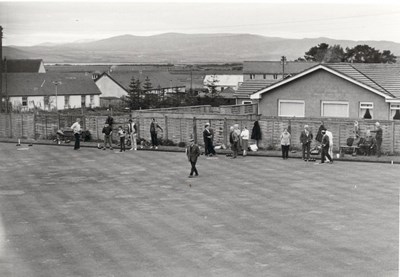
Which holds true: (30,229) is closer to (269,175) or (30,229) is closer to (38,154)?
(269,175)

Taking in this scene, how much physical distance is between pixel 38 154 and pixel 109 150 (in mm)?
3587

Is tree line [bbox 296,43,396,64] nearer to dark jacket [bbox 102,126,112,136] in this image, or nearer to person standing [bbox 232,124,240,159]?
dark jacket [bbox 102,126,112,136]

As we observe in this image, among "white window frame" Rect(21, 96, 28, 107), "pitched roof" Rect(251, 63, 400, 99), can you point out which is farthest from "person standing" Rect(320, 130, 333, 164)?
"white window frame" Rect(21, 96, 28, 107)

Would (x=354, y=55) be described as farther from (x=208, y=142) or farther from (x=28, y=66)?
(x=208, y=142)

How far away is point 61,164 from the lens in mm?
28031

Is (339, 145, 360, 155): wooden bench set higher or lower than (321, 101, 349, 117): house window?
lower

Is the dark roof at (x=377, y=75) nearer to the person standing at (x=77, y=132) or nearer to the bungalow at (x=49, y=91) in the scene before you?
the person standing at (x=77, y=132)

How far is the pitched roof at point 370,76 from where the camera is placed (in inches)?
1367

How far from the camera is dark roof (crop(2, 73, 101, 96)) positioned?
8269 centimetres

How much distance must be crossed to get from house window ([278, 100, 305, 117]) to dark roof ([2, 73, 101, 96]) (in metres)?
51.2

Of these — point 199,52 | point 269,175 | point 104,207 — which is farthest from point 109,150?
point 199,52

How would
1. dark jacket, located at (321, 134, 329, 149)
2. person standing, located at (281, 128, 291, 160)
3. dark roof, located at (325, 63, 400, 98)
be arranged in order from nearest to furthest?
dark jacket, located at (321, 134, 329, 149) < person standing, located at (281, 128, 291, 160) < dark roof, located at (325, 63, 400, 98)

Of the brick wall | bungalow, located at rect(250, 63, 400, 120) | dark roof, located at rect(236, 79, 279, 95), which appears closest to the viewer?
the brick wall

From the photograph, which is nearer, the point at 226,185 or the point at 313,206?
the point at 313,206
